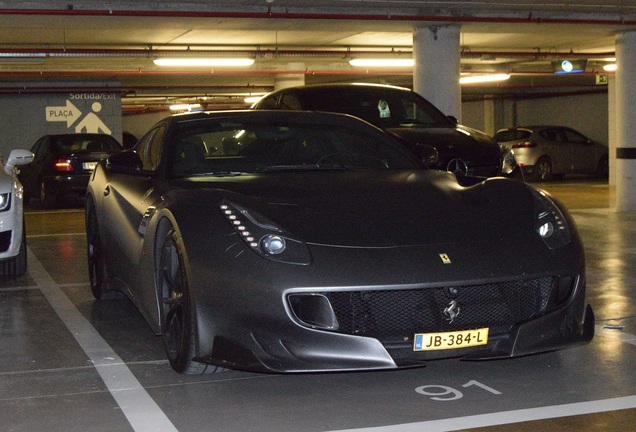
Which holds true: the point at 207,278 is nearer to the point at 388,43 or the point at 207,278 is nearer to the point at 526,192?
the point at 526,192

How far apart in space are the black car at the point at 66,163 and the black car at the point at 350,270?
11.2 meters

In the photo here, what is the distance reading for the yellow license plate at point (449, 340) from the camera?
4137 mm

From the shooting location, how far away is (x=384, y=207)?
466 centimetres

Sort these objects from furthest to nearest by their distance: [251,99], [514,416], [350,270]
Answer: [251,99]
[350,270]
[514,416]

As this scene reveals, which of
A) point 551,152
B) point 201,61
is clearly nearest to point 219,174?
point 201,61

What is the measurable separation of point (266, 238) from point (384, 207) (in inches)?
27.0

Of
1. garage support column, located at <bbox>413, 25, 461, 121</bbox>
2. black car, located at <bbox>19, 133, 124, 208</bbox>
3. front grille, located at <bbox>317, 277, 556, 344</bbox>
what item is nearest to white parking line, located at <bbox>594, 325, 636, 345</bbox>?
front grille, located at <bbox>317, 277, 556, 344</bbox>

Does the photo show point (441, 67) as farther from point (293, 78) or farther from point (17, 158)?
point (293, 78)

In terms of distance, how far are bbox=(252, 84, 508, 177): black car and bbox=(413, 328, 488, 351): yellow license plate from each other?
4.54 m

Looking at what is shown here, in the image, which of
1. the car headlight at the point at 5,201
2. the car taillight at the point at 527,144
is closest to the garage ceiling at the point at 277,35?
the car taillight at the point at 527,144

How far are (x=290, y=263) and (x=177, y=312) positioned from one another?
0.77 meters

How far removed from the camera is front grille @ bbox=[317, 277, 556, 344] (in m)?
4.12

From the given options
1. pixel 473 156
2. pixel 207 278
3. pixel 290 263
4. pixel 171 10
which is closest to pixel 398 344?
pixel 290 263

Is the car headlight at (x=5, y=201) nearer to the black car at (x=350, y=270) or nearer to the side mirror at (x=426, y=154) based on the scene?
the black car at (x=350, y=270)
